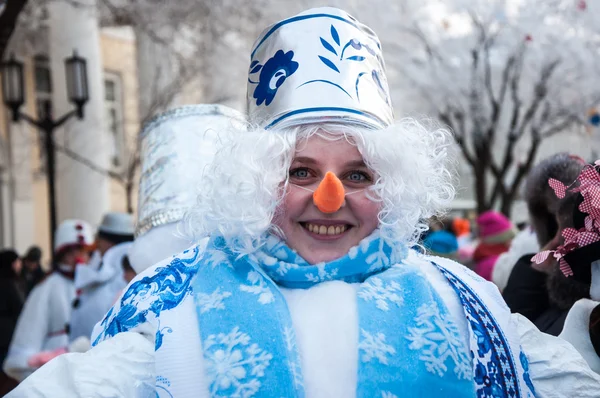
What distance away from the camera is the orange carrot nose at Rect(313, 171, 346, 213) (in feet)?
5.66

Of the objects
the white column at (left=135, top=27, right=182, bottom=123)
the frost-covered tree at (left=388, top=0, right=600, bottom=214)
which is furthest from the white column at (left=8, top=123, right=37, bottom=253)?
the frost-covered tree at (left=388, top=0, right=600, bottom=214)

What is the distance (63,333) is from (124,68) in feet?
39.5

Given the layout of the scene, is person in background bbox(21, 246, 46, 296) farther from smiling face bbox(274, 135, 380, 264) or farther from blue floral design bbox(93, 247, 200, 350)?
smiling face bbox(274, 135, 380, 264)

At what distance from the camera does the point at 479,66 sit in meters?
8.84

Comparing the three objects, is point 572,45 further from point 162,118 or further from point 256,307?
point 256,307

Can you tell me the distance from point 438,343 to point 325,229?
38cm

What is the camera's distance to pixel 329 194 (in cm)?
172

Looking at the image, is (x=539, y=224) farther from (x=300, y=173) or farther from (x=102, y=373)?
(x=102, y=373)

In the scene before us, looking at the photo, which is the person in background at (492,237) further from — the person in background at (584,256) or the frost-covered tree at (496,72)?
the person in background at (584,256)

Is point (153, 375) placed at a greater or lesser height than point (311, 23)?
lesser

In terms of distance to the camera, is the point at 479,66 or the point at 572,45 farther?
the point at 479,66

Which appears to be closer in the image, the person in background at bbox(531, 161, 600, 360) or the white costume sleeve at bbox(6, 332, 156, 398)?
the white costume sleeve at bbox(6, 332, 156, 398)

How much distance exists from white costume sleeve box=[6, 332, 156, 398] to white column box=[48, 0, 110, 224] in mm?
8473

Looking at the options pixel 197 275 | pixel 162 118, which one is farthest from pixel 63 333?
pixel 197 275
